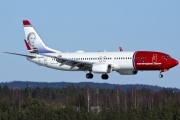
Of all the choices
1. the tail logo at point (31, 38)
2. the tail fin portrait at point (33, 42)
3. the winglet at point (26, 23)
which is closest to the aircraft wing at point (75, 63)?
the tail fin portrait at point (33, 42)

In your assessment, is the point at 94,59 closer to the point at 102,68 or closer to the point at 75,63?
the point at 75,63

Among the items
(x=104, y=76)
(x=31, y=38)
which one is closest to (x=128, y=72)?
(x=104, y=76)

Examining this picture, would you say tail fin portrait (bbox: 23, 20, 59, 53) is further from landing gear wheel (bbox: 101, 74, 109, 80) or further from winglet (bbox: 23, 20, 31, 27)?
landing gear wheel (bbox: 101, 74, 109, 80)

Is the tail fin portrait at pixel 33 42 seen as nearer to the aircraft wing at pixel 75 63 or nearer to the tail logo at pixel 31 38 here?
the tail logo at pixel 31 38

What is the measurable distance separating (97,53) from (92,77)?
463 centimetres

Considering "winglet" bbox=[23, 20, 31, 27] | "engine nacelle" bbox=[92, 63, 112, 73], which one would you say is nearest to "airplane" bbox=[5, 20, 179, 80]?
"engine nacelle" bbox=[92, 63, 112, 73]

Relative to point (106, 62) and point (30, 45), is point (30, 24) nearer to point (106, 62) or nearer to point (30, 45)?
point (30, 45)

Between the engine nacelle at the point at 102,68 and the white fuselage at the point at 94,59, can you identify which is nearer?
the white fuselage at the point at 94,59

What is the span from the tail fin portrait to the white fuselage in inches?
135

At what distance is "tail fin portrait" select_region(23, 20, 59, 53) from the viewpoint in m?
158

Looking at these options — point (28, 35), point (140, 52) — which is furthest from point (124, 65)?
point (28, 35)

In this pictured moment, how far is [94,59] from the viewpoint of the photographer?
147 metres

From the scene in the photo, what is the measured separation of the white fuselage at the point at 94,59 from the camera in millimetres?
142250

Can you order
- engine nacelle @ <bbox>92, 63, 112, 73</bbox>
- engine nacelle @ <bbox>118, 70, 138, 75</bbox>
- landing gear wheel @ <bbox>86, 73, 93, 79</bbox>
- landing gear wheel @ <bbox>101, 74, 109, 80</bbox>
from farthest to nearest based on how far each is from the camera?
1. landing gear wheel @ <bbox>86, 73, 93, 79</bbox>
2. landing gear wheel @ <bbox>101, 74, 109, 80</bbox>
3. engine nacelle @ <bbox>118, 70, 138, 75</bbox>
4. engine nacelle @ <bbox>92, 63, 112, 73</bbox>
